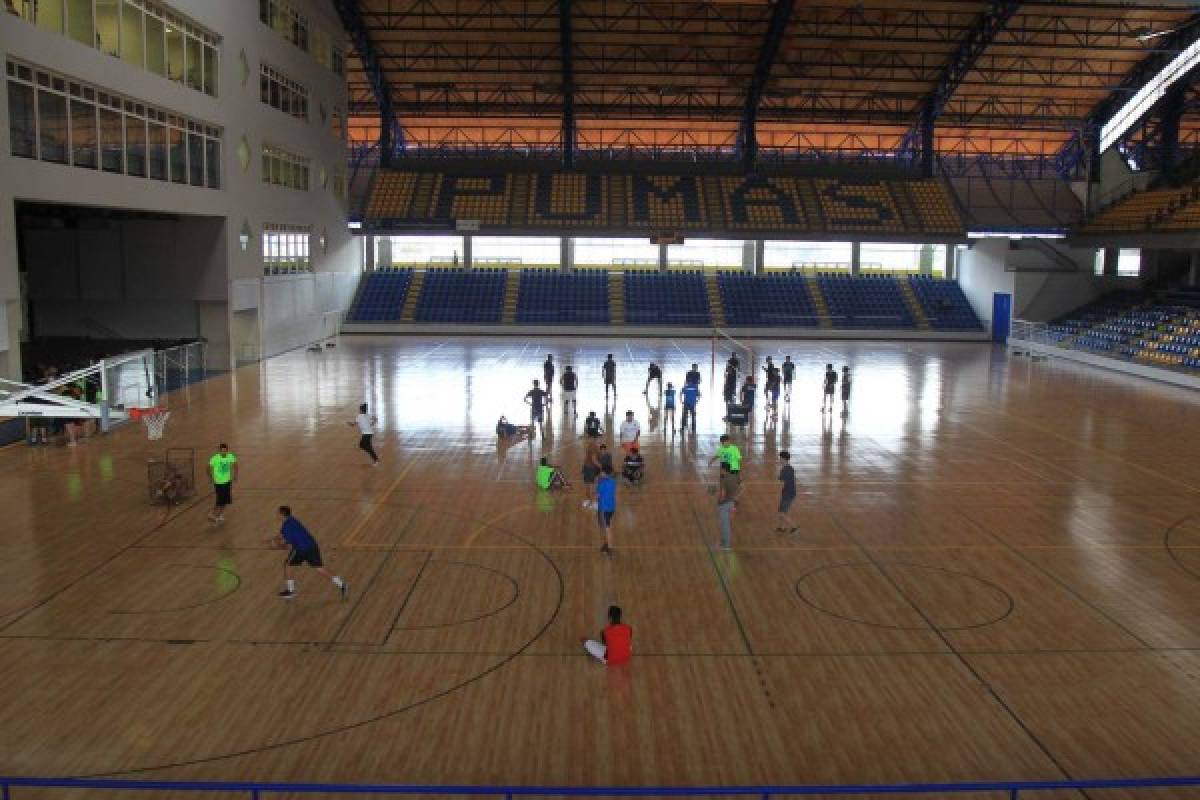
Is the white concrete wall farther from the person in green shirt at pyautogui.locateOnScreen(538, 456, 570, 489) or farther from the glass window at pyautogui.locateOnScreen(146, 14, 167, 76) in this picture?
the person in green shirt at pyautogui.locateOnScreen(538, 456, 570, 489)

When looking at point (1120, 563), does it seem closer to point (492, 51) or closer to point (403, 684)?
point (403, 684)

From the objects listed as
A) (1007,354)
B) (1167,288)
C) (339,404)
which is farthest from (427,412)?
(1167,288)

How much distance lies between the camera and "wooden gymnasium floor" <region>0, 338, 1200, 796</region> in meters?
9.20

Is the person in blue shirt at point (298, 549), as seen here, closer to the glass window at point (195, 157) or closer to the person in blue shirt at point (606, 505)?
the person in blue shirt at point (606, 505)

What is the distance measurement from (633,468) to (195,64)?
22.3 metres

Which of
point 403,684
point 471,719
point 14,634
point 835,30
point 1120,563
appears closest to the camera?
point 471,719

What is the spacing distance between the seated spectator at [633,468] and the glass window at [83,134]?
16.8 meters

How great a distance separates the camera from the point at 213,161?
34.2 meters

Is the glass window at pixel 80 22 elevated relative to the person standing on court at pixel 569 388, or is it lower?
elevated

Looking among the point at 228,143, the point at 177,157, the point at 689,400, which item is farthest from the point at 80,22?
the point at 689,400

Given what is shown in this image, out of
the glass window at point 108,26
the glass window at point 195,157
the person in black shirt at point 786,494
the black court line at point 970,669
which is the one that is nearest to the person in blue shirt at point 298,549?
the person in black shirt at point 786,494

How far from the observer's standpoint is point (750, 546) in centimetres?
1555

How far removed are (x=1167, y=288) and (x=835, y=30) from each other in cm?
1976

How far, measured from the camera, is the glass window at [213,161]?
33.6 m
